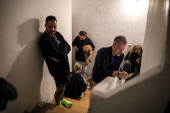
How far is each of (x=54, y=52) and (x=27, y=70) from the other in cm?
55

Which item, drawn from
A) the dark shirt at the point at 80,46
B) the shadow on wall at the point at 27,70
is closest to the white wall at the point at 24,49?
the shadow on wall at the point at 27,70

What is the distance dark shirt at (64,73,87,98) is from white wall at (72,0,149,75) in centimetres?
166

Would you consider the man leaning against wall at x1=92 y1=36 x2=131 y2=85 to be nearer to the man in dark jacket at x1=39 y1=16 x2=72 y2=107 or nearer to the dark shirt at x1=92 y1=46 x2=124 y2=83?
the dark shirt at x1=92 y1=46 x2=124 y2=83

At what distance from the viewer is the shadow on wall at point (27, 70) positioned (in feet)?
6.56

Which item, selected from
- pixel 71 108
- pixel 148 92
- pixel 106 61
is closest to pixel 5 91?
pixel 148 92

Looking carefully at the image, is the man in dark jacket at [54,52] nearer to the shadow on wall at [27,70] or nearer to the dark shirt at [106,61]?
the shadow on wall at [27,70]

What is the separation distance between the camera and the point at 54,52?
229cm

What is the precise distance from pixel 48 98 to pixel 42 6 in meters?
2.00

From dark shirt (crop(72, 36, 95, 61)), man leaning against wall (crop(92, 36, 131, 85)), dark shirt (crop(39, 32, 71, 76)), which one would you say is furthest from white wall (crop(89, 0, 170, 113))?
dark shirt (crop(72, 36, 95, 61))

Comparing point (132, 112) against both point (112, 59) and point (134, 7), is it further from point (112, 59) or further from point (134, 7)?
point (134, 7)

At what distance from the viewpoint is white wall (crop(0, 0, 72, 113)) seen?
178 centimetres

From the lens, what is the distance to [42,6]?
93.9 inches

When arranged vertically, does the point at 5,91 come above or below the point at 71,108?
above

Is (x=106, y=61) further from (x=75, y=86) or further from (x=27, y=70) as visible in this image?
(x=75, y=86)
